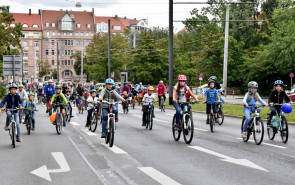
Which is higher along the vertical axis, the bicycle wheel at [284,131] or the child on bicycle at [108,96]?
the child on bicycle at [108,96]

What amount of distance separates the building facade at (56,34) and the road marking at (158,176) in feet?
419

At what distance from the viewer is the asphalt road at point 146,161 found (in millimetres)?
7089

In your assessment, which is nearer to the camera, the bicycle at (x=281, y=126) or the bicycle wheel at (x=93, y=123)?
the bicycle at (x=281, y=126)

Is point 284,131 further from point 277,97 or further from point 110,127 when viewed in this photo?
point 110,127

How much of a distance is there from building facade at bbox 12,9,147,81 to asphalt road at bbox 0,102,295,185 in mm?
123545

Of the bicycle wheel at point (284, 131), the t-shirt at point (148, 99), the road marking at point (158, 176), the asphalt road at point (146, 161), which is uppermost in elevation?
the t-shirt at point (148, 99)

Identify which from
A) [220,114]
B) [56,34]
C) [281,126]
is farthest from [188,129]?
[56,34]

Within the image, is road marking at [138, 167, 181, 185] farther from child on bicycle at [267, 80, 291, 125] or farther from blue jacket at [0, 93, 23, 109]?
child on bicycle at [267, 80, 291, 125]

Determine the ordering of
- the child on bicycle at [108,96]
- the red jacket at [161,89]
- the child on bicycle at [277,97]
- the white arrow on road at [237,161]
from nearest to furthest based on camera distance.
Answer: the white arrow on road at [237,161], the child on bicycle at [108,96], the child on bicycle at [277,97], the red jacket at [161,89]

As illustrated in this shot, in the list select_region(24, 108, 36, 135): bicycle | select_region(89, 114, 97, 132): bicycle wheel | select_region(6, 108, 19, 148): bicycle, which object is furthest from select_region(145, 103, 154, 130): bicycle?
select_region(6, 108, 19, 148): bicycle

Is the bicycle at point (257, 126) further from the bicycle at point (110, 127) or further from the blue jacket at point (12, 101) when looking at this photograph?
the blue jacket at point (12, 101)

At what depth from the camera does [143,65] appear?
62562 mm

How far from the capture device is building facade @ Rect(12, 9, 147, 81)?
134 meters

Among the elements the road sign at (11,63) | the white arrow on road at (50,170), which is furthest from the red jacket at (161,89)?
the white arrow on road at (50,170)
